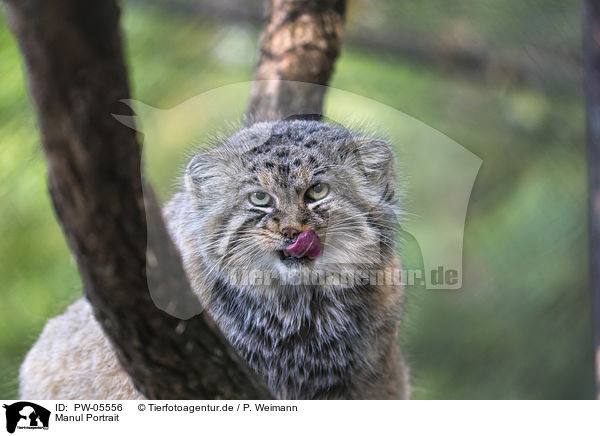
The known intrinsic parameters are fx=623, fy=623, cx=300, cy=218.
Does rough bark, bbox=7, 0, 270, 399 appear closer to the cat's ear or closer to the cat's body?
the cat's body

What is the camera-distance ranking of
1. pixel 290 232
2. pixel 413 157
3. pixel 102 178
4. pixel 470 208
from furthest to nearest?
pixel 470 208 < pixel 413 157 < pixel 290 232 < pixel 102 178

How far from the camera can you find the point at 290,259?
148cm

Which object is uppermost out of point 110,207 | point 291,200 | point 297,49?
point 297,49

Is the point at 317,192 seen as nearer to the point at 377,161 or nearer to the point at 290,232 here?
the point at 290,232

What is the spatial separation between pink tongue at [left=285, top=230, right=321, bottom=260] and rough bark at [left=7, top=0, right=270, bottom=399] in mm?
315

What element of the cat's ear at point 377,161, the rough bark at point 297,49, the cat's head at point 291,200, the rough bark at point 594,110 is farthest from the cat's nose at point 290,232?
the rough bark at point 594,110

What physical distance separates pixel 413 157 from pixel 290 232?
580 millimetres

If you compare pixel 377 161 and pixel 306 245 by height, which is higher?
pixel 377 161

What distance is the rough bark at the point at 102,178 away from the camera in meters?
0.94

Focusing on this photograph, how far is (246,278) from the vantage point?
61.5 inches
